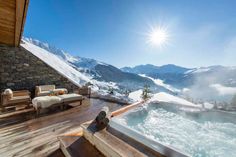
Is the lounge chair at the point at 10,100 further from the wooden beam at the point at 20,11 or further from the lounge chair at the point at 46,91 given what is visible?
the wooden beam at the point at 20,11

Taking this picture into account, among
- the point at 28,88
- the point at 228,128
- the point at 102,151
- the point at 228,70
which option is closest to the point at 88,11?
the point at 28,88

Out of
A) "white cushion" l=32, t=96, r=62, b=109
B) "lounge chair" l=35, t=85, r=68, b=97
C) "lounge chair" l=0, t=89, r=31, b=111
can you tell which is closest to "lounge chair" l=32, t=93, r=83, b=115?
"white cushion" l=32, t=96, r=62, b=109

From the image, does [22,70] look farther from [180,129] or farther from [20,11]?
[180,129]

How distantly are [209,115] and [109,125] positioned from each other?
3867 mm

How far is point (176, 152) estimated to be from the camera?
1608 millimetres

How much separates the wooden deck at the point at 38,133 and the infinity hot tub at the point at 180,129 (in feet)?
3.81

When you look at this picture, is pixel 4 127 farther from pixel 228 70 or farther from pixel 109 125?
pixel 228 70

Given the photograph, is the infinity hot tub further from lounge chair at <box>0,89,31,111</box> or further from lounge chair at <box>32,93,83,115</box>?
lounge chair at <box>0,89,31,111</box>

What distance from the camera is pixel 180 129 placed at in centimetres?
347

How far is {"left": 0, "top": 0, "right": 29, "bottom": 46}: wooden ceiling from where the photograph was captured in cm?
248

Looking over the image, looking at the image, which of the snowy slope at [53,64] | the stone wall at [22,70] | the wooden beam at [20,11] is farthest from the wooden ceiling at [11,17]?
the snowy slope at [53,64]

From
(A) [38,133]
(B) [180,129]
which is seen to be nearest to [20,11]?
(A) [38,133]

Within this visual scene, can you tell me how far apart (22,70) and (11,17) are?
9.38ft

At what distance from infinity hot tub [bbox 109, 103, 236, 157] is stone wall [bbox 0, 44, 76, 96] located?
14.5ft
